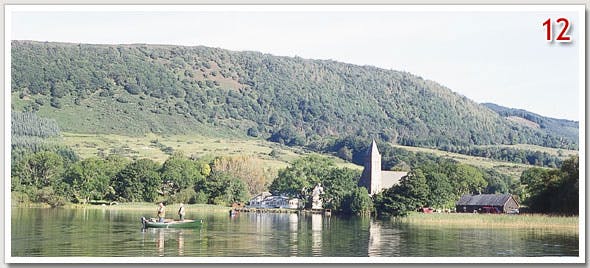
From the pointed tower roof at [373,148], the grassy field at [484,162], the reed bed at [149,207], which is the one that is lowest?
the reed bed at [149,207]

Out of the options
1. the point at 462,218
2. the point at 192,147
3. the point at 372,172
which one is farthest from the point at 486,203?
the point at 192,147

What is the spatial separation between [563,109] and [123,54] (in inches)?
1246

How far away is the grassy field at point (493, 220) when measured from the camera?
58.5 feet

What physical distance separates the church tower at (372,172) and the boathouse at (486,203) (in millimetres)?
4391

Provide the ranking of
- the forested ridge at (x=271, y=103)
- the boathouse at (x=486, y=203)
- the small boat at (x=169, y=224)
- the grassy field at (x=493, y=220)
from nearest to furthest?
the grassy field at (x=493, y=220) < the small boat at (x=169, y=224) < the boathouse at (x=486, y=203) < the forested ridge at (x=271, y=103)

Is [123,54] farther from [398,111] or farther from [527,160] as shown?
[527,160]

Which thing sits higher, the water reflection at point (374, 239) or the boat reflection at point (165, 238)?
the boat reflection at point (165, 238)

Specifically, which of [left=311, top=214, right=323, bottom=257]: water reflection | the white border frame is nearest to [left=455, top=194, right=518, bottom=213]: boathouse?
[left=311, top=214, right=323, bottom=257]: water reflection

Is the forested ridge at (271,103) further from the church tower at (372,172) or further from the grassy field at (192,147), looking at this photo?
the church tower at (372,172)

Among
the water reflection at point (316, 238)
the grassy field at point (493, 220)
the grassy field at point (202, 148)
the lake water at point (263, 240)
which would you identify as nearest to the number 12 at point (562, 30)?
the grassy field at point (493, 220)

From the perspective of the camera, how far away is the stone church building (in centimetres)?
3332

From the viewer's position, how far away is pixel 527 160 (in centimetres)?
3347

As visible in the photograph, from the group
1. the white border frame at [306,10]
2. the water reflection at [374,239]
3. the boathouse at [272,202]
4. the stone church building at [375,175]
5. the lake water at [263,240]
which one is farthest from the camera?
the stone church building at [375,175]

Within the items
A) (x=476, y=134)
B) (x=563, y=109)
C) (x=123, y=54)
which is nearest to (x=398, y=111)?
(x=476, y=134)
